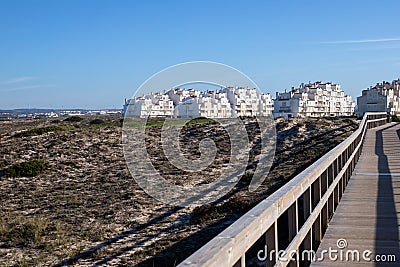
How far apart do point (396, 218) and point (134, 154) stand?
21172 mm

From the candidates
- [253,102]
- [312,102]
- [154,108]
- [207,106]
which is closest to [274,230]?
[154,108]

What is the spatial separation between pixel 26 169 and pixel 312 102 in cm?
8110

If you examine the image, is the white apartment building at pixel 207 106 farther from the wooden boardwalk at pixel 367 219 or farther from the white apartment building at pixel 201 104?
the wooden boardwalk at pixel 367 219

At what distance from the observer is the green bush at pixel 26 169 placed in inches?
813

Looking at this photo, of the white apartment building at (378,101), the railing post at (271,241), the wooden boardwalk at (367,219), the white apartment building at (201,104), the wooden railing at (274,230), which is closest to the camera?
the wooden railing at (274,230)

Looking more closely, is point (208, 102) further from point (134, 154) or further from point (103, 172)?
point (103, 172)

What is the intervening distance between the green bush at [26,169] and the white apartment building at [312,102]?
231 feet

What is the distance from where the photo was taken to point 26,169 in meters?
21.1

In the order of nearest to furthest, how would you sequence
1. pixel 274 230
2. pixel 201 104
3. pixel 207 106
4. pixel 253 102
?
pixel 274 230 < pixel 201 104 < pixel 207 106 < pixel 253 102

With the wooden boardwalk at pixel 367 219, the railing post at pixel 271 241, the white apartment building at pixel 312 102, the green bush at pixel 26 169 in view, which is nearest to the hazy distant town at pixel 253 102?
the white apartment building at pixel 312 102

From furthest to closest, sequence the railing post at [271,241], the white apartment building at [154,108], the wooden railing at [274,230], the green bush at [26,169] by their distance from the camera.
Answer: the white apartment building at [154,108] < the green bush at [26,169] < the railing post at [271,241] < the wooden railing at [274,230]

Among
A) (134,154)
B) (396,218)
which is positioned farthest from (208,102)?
(396,218)

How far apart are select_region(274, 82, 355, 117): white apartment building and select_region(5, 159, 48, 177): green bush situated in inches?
2773

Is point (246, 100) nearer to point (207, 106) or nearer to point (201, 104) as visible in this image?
point (207, 106)
